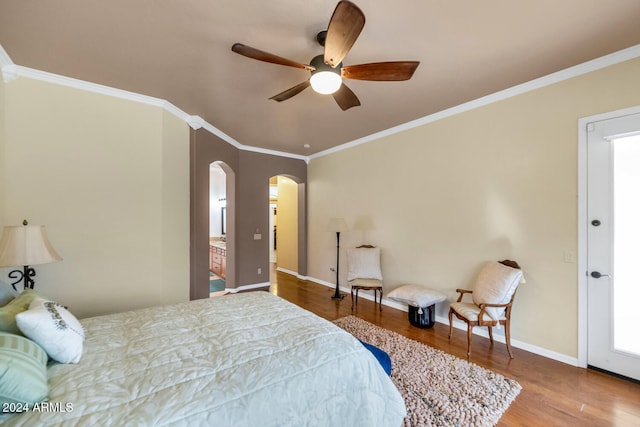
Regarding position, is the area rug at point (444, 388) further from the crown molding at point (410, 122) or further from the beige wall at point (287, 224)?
the beige wall at point (287, 224)

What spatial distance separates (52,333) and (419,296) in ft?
10.9

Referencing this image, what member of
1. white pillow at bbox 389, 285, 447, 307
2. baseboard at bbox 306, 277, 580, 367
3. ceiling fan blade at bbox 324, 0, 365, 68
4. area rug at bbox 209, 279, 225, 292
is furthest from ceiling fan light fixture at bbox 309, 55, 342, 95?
area rug at bbox 209, 279, 225, 292

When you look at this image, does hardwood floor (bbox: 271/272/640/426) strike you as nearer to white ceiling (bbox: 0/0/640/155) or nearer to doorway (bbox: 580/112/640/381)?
doorway (bbox: 580/112/640/381)

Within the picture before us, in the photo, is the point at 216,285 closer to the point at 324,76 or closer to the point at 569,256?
the point at 324,76

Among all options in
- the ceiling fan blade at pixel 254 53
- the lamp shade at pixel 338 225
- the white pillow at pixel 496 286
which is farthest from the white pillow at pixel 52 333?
the lamp shade at pixel 338 225

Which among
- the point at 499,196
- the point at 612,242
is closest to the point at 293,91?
the point at 499,196

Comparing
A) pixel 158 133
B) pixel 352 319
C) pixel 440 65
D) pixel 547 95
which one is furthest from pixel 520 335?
pixel 158 133

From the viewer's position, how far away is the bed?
1.07 metres

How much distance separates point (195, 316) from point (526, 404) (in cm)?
260

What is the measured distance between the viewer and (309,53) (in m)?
2.30

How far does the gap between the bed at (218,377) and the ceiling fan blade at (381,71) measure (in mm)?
1863

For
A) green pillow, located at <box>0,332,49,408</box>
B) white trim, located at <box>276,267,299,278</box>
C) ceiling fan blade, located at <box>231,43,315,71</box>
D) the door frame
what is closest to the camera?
green pillow, located at <box>0,332,49,408</box>

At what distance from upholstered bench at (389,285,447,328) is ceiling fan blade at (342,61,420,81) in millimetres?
2563

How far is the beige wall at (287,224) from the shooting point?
6641 millimetres
